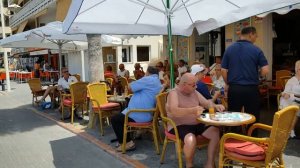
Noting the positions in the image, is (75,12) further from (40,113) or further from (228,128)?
(40,113)

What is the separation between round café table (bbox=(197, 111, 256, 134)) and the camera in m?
3.93

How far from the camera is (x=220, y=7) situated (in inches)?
248

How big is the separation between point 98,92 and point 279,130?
493cm

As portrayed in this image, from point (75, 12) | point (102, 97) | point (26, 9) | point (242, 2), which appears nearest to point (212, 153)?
point (242, 2)

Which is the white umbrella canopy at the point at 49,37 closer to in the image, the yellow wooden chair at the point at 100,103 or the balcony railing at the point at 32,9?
the yellow wooden chair at the point at 100,103

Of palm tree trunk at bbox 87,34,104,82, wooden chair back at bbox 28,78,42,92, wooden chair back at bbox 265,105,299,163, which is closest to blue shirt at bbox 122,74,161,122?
wooden chair back at bbox 265,105,299,163

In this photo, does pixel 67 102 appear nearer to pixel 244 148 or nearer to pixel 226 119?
pixel 226 119

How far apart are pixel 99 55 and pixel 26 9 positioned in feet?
98.2

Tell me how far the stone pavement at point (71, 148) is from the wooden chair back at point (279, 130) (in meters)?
1.37

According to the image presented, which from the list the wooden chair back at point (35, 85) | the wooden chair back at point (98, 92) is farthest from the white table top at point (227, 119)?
the wooden chair back at point (35, 85)

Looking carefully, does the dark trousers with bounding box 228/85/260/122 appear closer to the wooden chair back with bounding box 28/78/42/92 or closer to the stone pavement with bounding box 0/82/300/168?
the stone pavement with bounding box 0/82/300/168

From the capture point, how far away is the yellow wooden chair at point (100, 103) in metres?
7.19

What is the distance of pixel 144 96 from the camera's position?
5.75m

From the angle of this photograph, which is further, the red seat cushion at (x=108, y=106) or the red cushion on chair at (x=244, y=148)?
the red seat cushion at (x=108, y=106)
